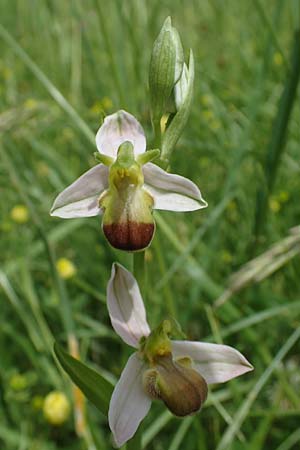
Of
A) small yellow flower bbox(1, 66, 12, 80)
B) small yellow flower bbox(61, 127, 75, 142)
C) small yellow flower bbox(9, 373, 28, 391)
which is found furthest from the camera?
small yellow flower bbox(1, 66, 12, 80)

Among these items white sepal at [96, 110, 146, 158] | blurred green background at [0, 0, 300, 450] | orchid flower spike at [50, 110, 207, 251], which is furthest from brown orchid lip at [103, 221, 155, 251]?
blurred green background at [0, 0, 300, 450]

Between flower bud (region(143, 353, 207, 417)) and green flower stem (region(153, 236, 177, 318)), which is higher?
flower bud (region(143, 353, 207, 417))

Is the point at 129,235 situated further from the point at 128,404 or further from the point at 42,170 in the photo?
the point at 42,170

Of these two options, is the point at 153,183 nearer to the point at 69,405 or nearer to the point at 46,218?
the point at 69,405

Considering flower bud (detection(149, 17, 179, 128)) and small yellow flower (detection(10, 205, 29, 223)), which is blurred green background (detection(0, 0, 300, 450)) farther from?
flower bud (detection(149, 17, 179, 128))

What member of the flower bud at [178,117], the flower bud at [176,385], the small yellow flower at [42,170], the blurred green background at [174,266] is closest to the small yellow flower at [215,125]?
the blurred green background at [174,266]

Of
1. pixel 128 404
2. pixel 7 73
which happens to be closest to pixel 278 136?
pixel 128 404
